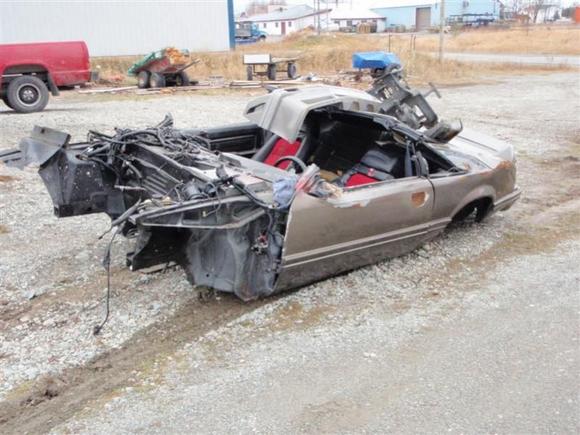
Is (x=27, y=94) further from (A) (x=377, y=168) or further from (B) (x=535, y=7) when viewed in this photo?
(B) (x=535, y=7)

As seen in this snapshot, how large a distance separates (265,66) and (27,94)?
1129cm

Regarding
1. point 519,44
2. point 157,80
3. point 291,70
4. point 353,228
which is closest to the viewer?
point 353,228

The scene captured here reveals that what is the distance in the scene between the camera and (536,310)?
445 centimetres

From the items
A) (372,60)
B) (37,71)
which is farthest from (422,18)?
(37,71)

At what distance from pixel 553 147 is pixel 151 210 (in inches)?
356

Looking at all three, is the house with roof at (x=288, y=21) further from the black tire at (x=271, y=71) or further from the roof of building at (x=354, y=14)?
the black tire at (x=271, y=71)

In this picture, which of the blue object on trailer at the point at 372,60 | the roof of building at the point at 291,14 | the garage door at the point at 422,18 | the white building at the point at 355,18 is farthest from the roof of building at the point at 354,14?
the blue object on trailer at the point at 372,60

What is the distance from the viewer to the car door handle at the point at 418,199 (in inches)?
192

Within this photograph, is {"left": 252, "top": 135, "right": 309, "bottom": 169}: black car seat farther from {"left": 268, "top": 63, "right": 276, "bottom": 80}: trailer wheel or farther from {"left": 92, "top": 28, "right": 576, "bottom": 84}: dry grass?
{"left": 92, "top": 28, "right": 576, "bottom": 84}: dry grass

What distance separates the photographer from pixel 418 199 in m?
4.91

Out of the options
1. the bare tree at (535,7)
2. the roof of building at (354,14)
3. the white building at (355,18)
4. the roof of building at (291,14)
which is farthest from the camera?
the roof of building at (354,14)

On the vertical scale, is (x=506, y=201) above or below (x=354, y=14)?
below

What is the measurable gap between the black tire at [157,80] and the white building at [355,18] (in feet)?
235

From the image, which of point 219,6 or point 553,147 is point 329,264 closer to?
point 553,147
